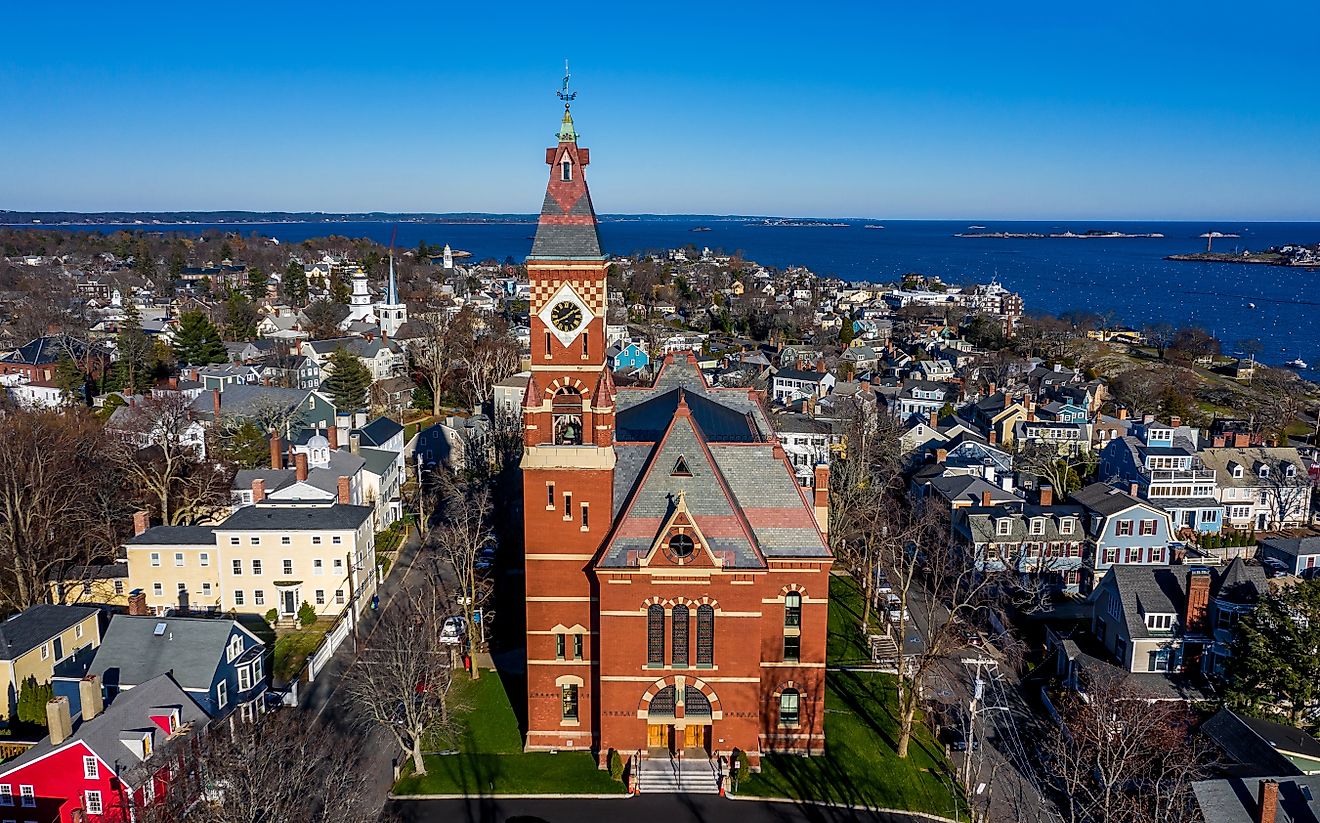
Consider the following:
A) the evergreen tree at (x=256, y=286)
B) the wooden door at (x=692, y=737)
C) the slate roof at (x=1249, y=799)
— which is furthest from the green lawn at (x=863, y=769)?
the evergreen tree at (x=256, y=286)

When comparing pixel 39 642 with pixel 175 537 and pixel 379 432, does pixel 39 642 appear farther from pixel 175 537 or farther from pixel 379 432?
pixel 379 432

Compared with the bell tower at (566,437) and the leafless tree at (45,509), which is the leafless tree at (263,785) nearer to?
the bell tower at (566,437)

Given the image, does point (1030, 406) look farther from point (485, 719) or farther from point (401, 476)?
point (485, 719)

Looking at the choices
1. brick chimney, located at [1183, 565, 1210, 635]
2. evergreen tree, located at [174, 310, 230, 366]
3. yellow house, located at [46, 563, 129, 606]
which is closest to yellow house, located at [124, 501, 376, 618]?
yellow house, located at [46, 563, 129, 606]

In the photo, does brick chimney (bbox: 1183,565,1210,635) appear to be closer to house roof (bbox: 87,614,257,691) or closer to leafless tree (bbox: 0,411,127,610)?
house roof (bbox: 87,614,257,691)

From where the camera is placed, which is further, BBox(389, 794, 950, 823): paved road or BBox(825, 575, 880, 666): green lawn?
BBox(825, 575, 880, 666): green lawn

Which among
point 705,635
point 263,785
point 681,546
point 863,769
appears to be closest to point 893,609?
point 863,769
